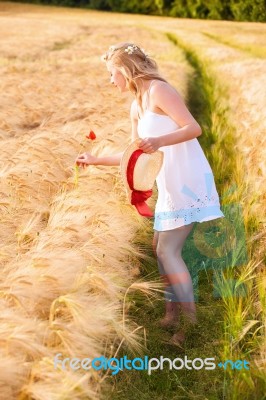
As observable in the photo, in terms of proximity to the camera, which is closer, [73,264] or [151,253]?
[73,264]

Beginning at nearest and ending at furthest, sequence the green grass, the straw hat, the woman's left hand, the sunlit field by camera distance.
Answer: the sunlit field
the woman's left hand
the straw hat
the green grass

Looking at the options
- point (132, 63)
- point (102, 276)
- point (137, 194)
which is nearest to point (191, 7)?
point (132, 63)

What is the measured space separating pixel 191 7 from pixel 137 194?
45.5 metres

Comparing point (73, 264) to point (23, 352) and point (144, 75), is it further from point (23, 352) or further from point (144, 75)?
point (144, 75)

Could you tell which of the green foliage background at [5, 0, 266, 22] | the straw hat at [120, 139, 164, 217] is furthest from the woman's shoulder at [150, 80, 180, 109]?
the green foliage background at [5, 0, 266, 22]

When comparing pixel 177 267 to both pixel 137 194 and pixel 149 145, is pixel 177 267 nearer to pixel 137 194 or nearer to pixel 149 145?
pixel 137 194

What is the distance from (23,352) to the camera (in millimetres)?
2389

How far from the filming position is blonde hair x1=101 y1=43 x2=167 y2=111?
3457 mm

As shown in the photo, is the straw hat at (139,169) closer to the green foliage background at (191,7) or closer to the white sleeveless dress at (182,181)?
the white sleeveless dress at (182,181)

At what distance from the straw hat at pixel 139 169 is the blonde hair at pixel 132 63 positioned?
376mm

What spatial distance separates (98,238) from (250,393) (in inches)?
43.2

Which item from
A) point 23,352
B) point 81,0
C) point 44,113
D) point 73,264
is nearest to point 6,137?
point 44,113

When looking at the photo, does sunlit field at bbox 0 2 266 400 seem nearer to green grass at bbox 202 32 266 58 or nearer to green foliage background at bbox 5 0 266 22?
green grass at bbox 202 32 266 58

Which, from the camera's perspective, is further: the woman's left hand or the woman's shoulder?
the woman's shoulder
